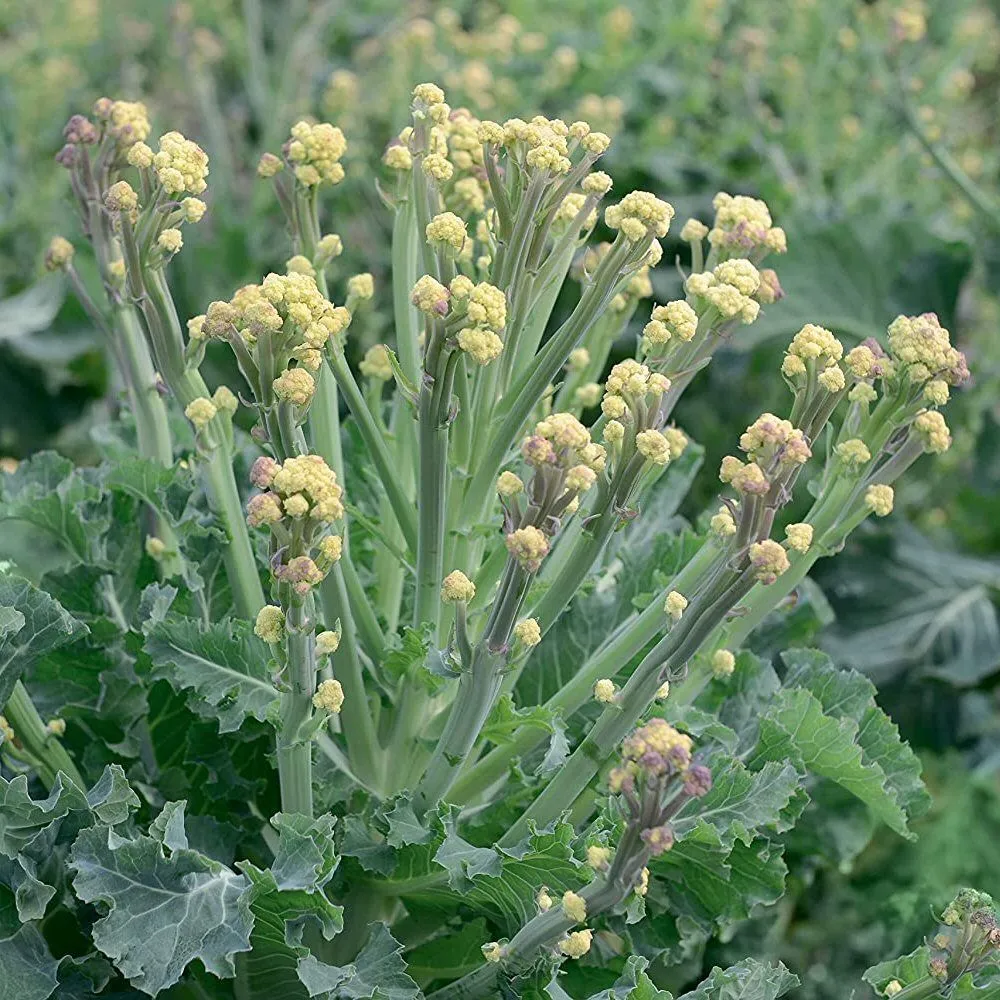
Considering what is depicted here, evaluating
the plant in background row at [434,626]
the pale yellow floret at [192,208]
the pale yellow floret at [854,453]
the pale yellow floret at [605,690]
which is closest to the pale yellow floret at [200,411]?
the plant in background row at [434,626]

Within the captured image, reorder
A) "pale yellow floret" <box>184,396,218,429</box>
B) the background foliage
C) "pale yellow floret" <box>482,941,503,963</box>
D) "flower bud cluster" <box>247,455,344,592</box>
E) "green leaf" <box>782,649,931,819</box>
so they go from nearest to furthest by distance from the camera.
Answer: "flower bud cluster" <box>247,455,344,592</box>
"pale yellow floret" <box>482,941,503,963</box>
"pale yellow floret" <box>184,396,218,429</box>
"green leaf" <box>782,649,931,819</box>
the background foliage

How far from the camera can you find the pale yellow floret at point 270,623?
861mm

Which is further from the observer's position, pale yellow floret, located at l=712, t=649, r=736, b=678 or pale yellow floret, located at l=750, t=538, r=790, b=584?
pale yellow floret, located at l=712, t=649, r=736, b=678

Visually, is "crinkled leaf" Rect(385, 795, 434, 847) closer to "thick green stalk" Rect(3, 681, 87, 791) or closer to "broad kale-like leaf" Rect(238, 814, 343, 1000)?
"broad kale-like leaf" Rect(238, 814, 343, 1000)

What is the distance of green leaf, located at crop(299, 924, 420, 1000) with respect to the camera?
2.98ft

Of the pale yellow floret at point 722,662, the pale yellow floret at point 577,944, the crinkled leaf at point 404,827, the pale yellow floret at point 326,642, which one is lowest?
the crinkled leaf at point 404,827

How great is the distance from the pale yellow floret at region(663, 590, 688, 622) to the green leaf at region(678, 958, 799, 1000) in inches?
9.1

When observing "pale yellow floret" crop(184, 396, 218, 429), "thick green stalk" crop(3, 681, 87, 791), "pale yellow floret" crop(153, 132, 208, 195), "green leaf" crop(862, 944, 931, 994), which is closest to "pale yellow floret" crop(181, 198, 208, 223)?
"pale yellow floret" crop(153, 132, 208, 195)

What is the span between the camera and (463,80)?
2.46 m

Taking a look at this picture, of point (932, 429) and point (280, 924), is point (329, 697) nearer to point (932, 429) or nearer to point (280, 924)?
point (280, 924)

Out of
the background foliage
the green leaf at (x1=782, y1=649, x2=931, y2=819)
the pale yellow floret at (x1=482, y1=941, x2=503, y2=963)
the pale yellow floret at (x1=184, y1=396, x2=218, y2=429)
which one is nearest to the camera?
the pale yellow floret at (x1=482, y1=941, x2=503, y2=963)

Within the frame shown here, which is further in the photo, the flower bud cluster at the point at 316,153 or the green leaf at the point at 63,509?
the green leaf at the point at 63,509

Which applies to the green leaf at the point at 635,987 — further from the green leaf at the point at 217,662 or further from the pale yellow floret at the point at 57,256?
the pale yellow floret at the point at 57,256

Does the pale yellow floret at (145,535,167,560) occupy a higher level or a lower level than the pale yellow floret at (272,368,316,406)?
lower
